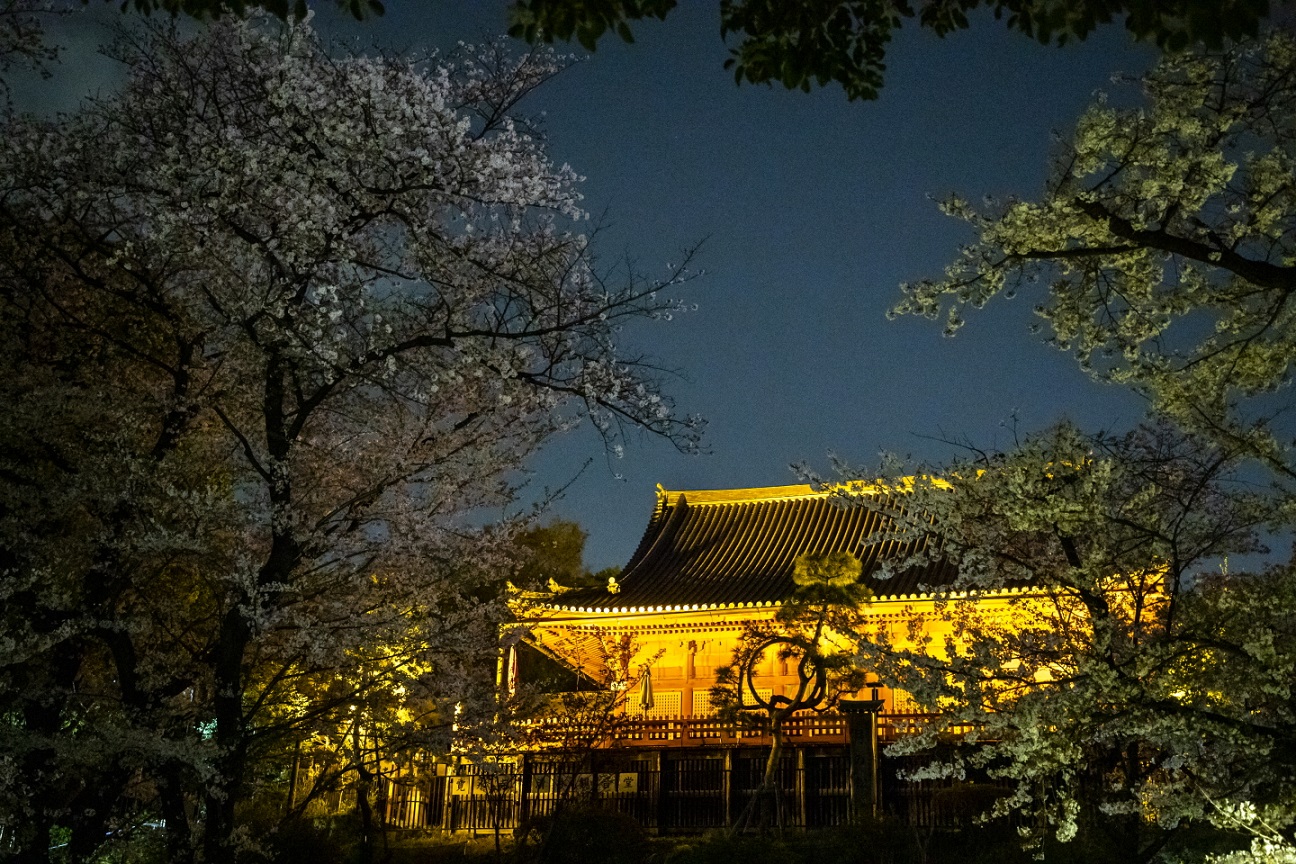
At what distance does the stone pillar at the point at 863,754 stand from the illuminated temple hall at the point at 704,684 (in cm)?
2

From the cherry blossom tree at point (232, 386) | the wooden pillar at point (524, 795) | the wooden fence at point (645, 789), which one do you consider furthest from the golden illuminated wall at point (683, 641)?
the cherry blossom tree at point (232, 386)

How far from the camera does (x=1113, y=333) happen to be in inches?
310

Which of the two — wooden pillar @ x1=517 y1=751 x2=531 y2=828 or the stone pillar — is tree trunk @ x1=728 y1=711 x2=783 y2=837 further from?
wooden pillar @ x1=517 y1=751 x2=531 y2=828

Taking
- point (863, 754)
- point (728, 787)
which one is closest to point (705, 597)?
point (728, 787)

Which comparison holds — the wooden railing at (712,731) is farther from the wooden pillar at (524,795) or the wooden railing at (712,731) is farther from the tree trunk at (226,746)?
the tree trunk at (226,746)

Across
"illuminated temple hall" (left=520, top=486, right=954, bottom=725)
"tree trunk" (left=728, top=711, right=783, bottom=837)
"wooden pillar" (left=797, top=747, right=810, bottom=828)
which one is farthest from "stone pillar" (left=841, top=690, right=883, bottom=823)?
"illuminated temple hall" (left=520, top=486, right=954, bottom=725)

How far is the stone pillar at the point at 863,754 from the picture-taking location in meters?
14.7

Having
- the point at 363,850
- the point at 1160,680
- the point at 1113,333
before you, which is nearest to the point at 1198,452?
the point at 1113,333

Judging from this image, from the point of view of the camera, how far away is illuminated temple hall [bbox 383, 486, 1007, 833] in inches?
607

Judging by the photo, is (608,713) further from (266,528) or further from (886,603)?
(266,528)

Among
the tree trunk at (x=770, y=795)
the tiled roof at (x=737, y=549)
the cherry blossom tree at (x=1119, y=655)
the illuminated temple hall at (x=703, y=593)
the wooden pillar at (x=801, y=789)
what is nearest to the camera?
the cherry blossom tree at (x=1119, y=655)

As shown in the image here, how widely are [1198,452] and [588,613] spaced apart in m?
12.5

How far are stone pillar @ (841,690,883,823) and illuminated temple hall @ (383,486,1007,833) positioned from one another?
2 centimetres

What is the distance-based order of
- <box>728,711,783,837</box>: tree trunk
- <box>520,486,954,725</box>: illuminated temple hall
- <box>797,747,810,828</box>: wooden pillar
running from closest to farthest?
<box>728,711,783,837</box>: tree trunk < <box>797,747,810,828</box>: wooden pillar < <box>520,486,954,725</box>: illuminated temple hall
